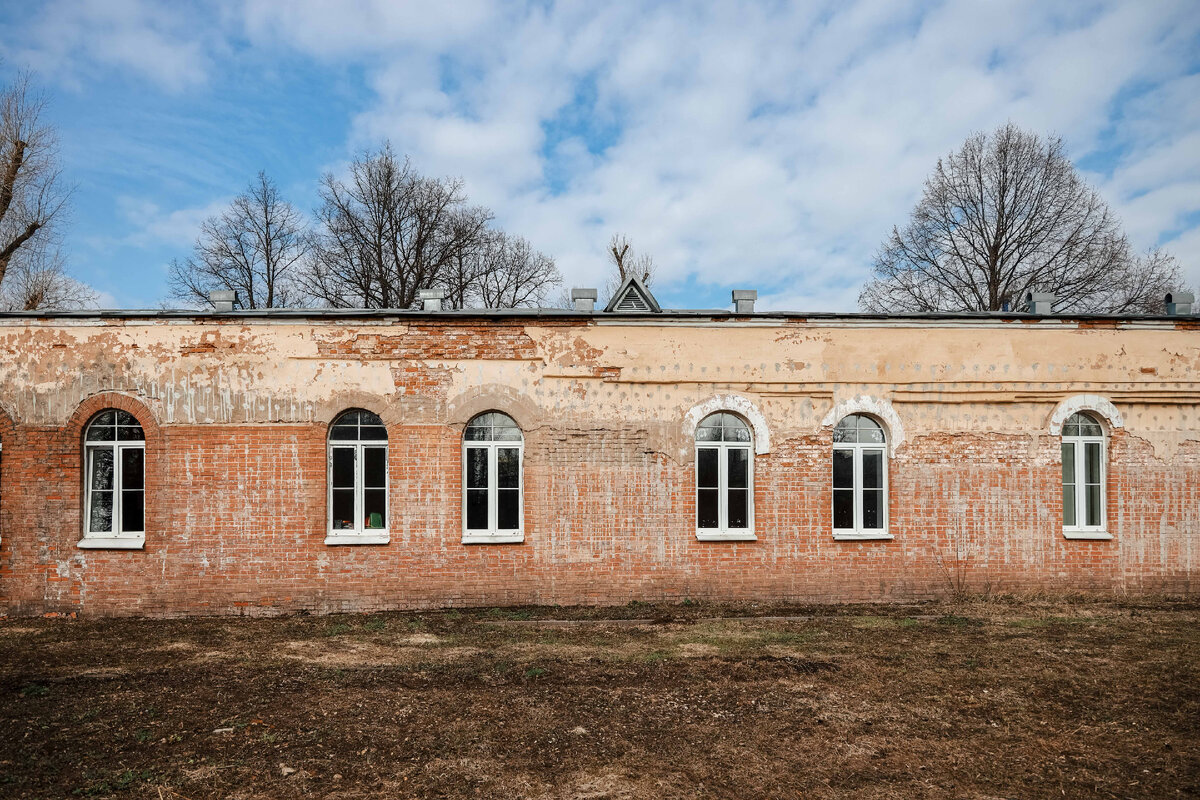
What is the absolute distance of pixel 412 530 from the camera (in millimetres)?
10141

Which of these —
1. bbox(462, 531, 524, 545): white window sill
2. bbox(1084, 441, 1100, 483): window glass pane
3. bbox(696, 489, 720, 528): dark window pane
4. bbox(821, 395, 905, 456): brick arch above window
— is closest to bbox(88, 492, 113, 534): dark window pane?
bbox(462, 531, 524, 545): white window sill

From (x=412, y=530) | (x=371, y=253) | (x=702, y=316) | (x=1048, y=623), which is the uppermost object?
(x=371, y=253)

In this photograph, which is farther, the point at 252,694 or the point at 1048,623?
the point at 1048,623

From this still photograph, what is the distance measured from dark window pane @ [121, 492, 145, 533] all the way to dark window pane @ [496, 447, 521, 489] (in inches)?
194

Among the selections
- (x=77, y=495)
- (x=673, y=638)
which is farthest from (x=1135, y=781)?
(x=77, y=495)

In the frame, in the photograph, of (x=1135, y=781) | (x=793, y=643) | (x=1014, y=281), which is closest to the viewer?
(x=1135, y=781)

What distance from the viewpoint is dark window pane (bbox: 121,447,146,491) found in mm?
10109

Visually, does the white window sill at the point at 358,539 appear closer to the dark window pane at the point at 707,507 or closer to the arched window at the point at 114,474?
the arched window at the point at 114,474

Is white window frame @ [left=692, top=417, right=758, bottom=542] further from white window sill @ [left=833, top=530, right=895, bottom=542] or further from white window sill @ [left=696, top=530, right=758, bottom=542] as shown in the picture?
white window sill @ [left=833, top=530, right=895, bottom=542]

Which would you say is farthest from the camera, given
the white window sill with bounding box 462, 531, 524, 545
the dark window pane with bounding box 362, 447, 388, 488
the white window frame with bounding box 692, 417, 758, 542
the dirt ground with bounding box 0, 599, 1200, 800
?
the white window frame with bounding box 692, 417, 758, 542

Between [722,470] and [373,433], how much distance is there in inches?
198

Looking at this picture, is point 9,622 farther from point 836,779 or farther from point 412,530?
point 836,779

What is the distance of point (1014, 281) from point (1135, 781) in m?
22.1

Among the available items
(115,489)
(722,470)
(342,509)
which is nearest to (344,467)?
(342,509)
